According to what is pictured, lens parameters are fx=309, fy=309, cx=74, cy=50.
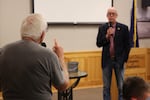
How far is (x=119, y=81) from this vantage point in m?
4.35

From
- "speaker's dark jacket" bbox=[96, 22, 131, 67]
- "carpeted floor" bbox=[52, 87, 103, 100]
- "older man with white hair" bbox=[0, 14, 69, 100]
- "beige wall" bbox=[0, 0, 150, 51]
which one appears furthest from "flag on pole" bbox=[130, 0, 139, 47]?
"older man with white hair" bbox=[0, 14, 69, 100]

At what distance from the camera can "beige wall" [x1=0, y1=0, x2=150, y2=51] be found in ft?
Answer: 17.3

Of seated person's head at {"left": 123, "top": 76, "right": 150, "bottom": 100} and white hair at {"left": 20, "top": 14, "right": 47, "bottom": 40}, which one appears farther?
white hair at {"left": 20, "top": 14, "right": 47, "bottom": 40}

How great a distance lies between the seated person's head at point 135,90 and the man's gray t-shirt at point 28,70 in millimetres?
483

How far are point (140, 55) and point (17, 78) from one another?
4.95m

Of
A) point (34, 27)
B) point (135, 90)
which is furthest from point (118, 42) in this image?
point (135, 90)

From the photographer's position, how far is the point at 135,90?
158cm

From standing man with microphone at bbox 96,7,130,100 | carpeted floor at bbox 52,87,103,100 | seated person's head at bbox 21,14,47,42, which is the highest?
seated person's head at bbox 21,14,47,42

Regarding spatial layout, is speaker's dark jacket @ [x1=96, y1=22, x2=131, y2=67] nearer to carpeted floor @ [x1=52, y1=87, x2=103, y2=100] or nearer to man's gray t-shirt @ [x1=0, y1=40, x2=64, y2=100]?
carpeted floor @ [x1=52, y1=87, x2=103, y2=100]

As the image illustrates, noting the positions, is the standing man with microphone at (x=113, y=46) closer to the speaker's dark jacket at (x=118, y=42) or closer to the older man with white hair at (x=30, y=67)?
the speaker's dark jacket at (x=118, y=42)

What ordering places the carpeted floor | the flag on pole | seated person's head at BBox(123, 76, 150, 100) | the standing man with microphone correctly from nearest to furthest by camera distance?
seated person's head at BBox(123, 76, 150, 100), the standing man with microphone, the carpeted floor, the flag on pole

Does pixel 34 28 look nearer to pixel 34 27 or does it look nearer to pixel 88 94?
pixel 34 27

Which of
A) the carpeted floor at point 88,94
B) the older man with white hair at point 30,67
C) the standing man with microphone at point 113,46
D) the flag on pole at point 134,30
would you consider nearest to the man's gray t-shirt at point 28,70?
the older man with white hair at point 30,67

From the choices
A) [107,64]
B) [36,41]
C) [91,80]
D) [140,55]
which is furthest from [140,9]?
[36,41]
